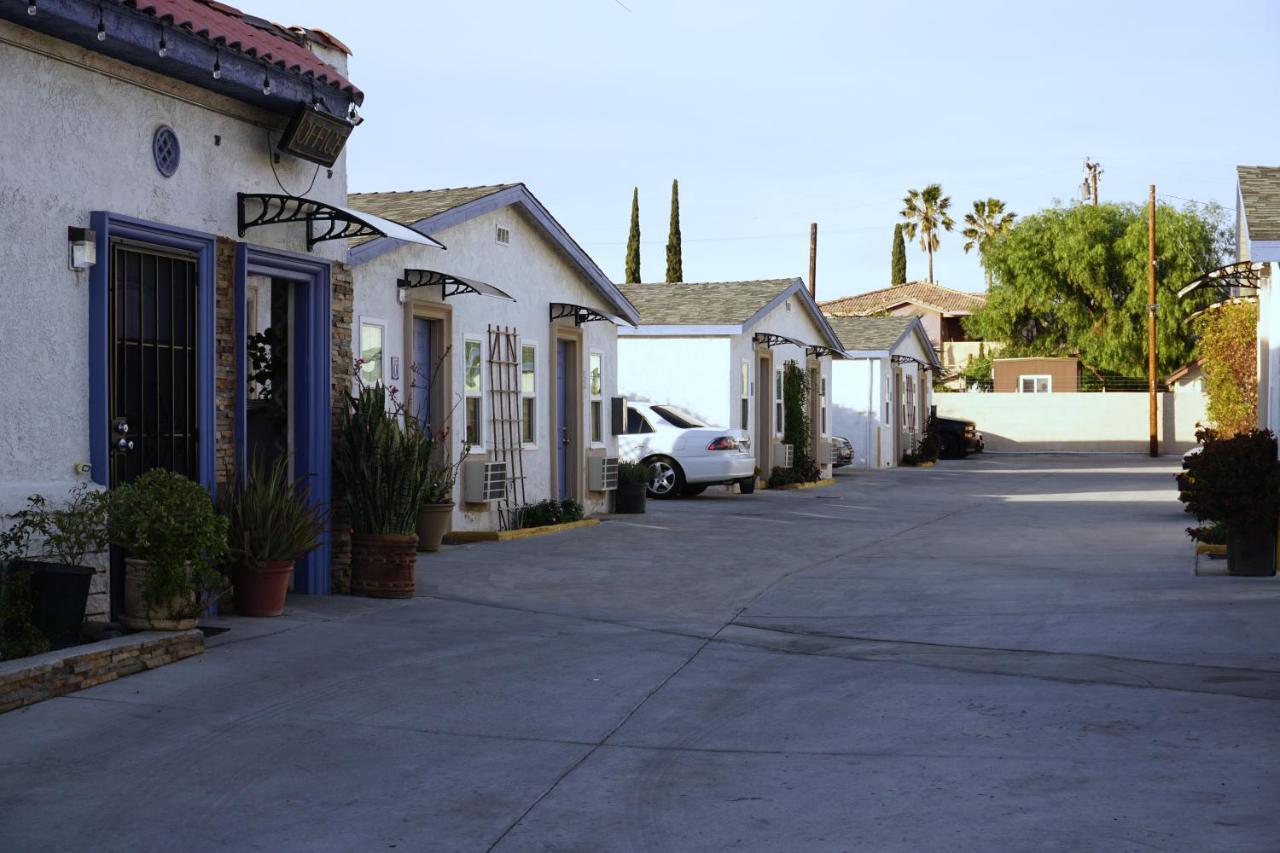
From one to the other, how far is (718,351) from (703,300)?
74.4 inches

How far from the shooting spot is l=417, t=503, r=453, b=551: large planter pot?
1427 centimetres

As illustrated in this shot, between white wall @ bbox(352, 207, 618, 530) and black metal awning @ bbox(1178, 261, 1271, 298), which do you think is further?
black metal awning @ bbox(1178, 261, 1271, 298)

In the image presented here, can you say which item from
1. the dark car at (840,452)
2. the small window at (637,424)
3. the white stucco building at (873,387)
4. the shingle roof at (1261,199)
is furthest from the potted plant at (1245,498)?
the white stucco building at (873,387)

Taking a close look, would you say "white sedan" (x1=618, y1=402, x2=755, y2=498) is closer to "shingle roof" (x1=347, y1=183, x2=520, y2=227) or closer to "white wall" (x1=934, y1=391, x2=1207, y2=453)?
"shingle roof" (x1=347, y1=183, x2=520, y2=227)

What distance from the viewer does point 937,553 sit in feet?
49.3

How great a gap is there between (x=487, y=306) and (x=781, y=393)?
13113 millimetres

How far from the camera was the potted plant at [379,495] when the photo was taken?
36.6 ft

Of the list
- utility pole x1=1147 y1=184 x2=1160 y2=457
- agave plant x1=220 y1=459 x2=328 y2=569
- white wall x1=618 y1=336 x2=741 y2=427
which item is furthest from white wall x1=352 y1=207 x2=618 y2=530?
utility pole x1=1147 y1=184 x2=1160 y2=457

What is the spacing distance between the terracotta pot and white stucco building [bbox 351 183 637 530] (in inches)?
174

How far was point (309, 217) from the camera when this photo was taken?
10773 millimetres

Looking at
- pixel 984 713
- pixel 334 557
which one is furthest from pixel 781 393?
pixel 984 713

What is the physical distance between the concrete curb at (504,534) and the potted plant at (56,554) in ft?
24.3

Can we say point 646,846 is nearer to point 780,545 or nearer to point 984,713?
point 984,713

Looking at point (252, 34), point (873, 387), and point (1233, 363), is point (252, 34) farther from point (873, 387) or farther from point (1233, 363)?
point (873, 387)
